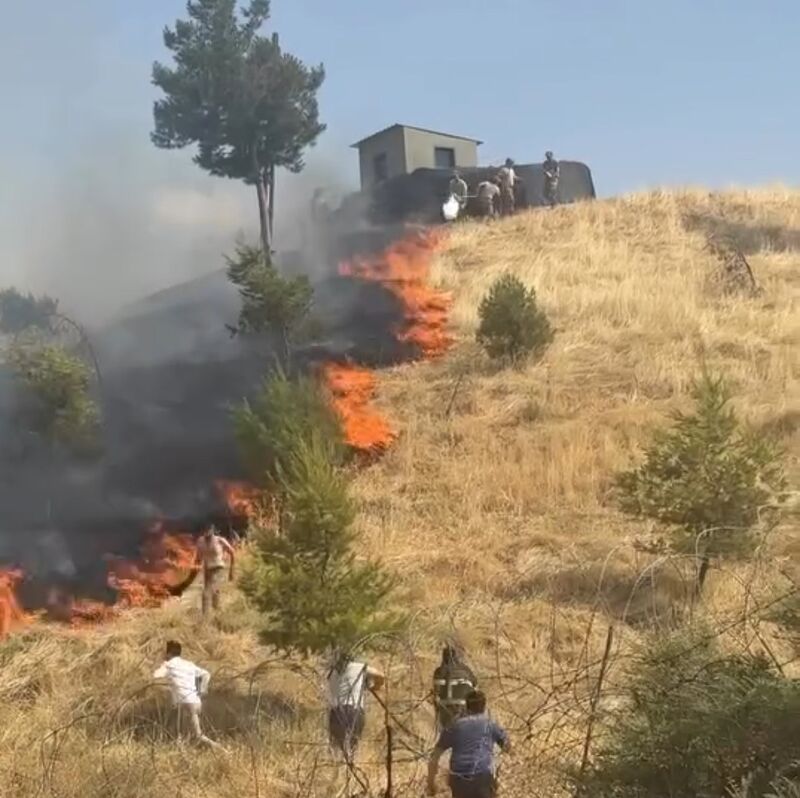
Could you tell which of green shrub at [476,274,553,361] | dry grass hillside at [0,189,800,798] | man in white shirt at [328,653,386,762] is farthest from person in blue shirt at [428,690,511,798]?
green shrub at [476,274,553,361]

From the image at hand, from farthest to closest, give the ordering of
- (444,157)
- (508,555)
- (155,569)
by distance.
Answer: (444,157)
(155,569)
(508,555)

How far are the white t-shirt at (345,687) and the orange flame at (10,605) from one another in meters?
5.24

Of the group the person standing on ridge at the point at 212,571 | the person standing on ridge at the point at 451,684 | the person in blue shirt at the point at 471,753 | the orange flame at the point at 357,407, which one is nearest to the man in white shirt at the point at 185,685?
the person standing on ridge at the point at 451,684

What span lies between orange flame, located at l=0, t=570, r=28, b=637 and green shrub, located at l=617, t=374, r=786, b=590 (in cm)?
677

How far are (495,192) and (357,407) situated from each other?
44.3 feet

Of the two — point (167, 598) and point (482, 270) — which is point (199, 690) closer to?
point (167, 598)

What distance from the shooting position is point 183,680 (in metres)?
8.52

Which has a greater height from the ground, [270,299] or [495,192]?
[495,192]

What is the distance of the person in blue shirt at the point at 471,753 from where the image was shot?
19.8 ft

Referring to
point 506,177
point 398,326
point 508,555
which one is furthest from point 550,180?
point 508,555

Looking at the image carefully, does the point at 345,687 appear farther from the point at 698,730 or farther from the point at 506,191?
the point at 506,191

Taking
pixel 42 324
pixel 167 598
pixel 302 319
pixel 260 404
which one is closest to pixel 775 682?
pixel 167 598

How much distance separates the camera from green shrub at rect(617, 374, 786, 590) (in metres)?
11.7

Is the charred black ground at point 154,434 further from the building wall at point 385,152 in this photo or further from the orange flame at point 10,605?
the building wall at point 385,152
